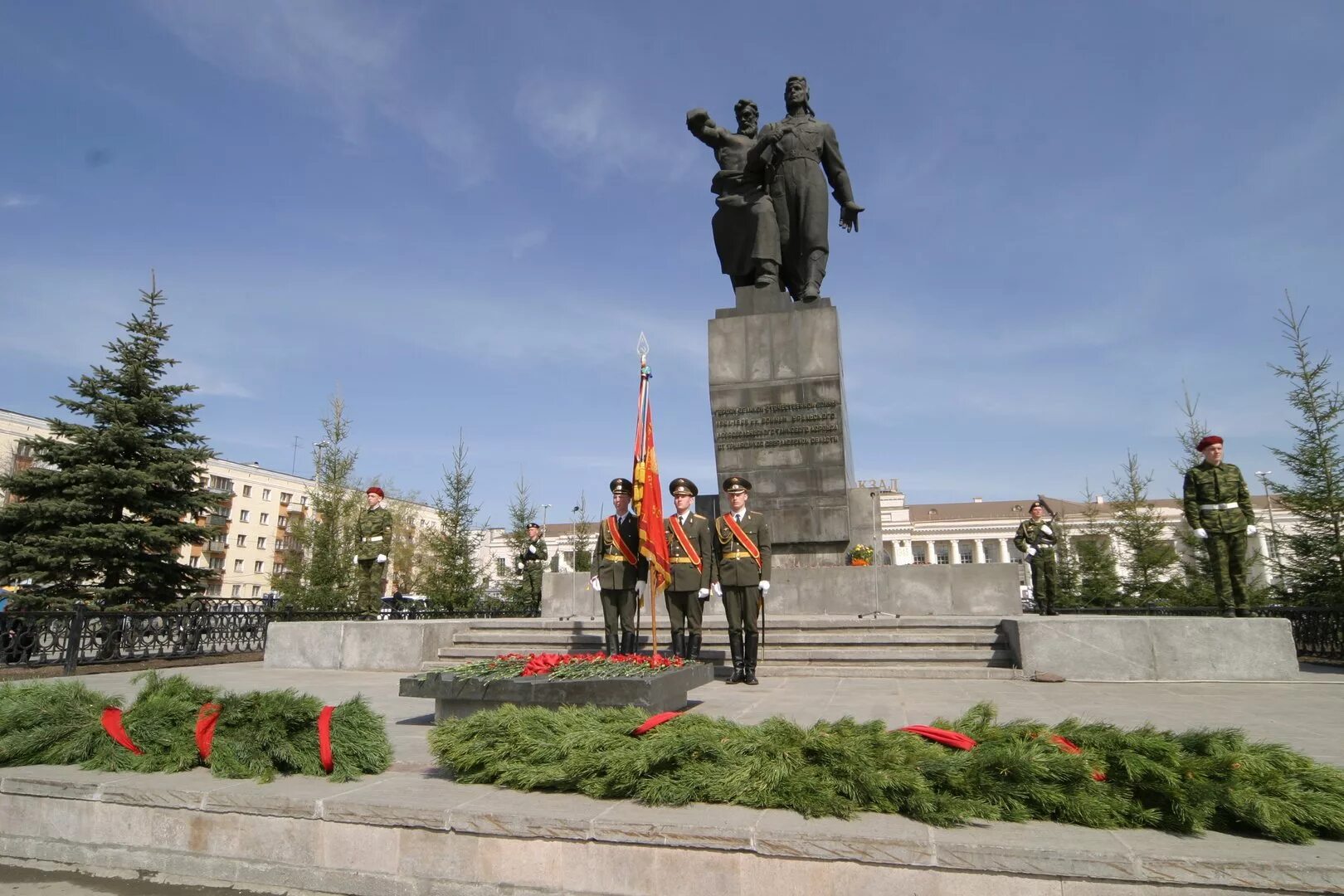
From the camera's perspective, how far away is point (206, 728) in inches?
152

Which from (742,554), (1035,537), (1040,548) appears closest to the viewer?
(742,554)

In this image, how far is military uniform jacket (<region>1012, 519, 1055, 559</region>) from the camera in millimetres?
11797

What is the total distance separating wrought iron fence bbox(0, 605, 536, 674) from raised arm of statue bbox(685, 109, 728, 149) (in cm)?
1065

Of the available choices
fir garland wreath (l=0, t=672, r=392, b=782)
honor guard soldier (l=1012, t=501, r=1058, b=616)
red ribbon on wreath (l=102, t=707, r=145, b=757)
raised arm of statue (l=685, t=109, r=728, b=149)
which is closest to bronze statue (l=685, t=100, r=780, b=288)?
raised arm of statue (l=685, t=109, r=728, b=149)

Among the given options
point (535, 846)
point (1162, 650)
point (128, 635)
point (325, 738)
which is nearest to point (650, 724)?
point (535, 846)

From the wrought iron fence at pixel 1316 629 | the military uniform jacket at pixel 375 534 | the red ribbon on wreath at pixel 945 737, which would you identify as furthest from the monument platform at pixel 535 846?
the military uniform jacket at pixel 375 534

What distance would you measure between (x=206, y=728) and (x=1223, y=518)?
1008 cm

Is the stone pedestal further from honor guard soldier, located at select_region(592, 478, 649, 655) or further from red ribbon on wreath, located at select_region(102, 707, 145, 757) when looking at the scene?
red ribbon on wreath, located at select_region(102, 707, 145, 757)

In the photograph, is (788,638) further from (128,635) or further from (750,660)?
(128,635)

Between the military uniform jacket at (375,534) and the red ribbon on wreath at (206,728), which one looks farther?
the military uniform jacket at (375,534)

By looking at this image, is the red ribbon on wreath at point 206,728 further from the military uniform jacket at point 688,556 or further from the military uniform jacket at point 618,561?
the military uniform jacket at point 688,556

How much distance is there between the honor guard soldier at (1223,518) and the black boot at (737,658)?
551 centimetres

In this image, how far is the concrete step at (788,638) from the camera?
9.12m

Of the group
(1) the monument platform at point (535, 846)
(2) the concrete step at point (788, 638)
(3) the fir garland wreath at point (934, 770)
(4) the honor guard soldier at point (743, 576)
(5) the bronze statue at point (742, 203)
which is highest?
(5) the bronze statue at point (742, 203)
